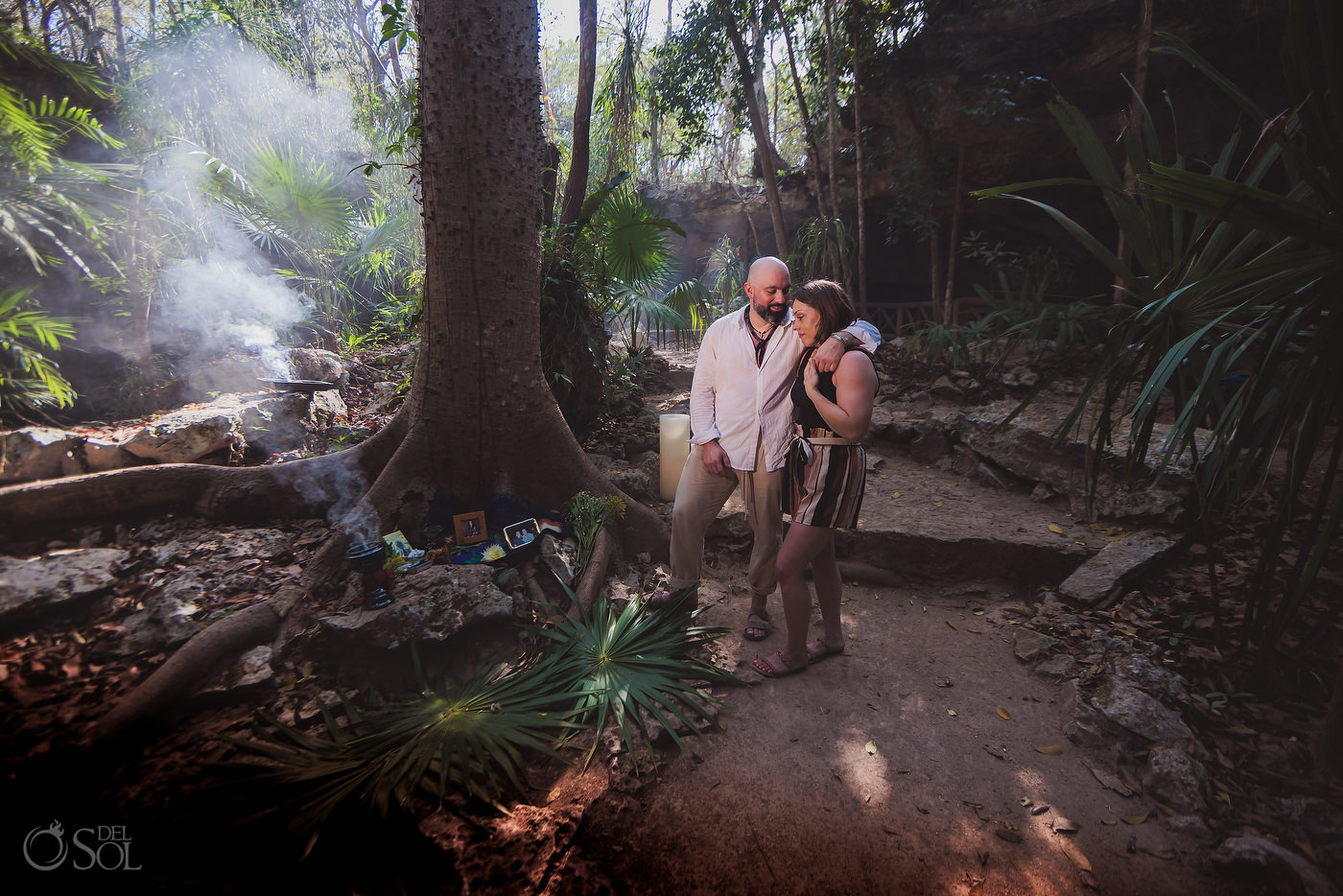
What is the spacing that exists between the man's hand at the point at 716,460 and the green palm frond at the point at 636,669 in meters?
0.73

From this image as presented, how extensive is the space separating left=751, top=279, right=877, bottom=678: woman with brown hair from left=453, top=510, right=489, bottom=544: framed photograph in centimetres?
167

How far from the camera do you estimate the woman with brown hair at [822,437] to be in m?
2.08

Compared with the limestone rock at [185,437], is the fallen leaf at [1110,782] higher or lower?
lower

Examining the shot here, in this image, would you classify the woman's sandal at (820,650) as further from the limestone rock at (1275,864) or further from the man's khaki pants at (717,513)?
the limestone rock at (1275,864)

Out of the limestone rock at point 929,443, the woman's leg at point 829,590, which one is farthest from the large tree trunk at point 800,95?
A: the woman's leg at point 829,590

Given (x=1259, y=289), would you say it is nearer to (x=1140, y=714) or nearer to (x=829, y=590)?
(x=1140, y=714)

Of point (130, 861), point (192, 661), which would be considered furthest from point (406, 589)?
point (130, 861)

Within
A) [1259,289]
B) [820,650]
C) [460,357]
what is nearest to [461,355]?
[460,357]

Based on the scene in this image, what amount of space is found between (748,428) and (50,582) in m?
2.83

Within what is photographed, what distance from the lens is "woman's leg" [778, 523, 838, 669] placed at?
2.24 m

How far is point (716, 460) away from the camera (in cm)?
255

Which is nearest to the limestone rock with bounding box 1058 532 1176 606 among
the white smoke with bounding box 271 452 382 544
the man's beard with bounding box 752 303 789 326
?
the man's beard with bounding box 752 303 789 326

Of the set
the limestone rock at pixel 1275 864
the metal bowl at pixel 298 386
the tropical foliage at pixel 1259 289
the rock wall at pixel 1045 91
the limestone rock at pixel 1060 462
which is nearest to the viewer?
the tropical foliage at pixel 1259 289

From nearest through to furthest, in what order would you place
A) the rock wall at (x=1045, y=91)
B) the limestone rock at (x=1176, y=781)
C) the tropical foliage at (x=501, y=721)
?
the tropical foliage at (x=501, y=721) < the limestone rock at (x=1176, y=781) < the rock wall at (x=1045, y=91)
